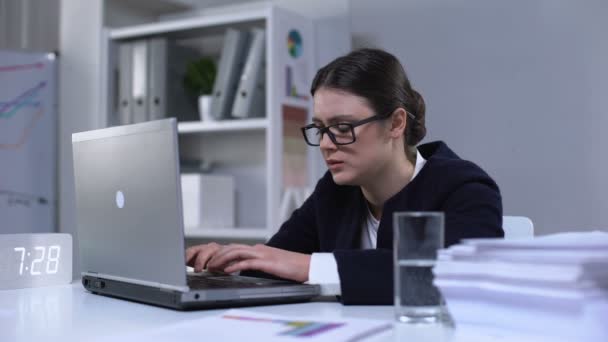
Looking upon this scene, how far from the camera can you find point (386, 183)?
169 cm

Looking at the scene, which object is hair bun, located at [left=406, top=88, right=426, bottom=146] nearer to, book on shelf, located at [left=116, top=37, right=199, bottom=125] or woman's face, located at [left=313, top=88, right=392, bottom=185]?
woman's face, located at [left=313, top=88, right=392, bottom=185]

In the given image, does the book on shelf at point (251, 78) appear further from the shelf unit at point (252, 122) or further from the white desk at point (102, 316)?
the white desk at point (102, 316)

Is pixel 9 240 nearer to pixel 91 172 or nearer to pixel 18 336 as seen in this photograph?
pixel 91 172

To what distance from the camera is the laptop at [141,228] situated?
1.08m

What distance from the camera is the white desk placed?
3.08 ft

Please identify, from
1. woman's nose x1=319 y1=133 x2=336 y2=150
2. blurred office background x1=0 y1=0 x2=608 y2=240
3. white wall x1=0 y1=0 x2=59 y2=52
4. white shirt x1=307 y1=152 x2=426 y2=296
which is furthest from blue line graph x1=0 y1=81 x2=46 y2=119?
white shirt x1=307 y1=152 x2=426 y2=296

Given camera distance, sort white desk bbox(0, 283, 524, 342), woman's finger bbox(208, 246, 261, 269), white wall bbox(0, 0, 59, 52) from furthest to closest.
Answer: white wall bbox(0, 0, 59, 52), woman's finger bbox(208, 246, 261, 269), white desk bbox(0, 283, 524, 342)

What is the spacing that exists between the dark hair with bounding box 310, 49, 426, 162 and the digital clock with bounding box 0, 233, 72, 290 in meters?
0.67

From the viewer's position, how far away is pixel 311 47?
307 centimetres

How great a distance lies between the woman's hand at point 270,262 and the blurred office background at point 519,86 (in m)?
1.27

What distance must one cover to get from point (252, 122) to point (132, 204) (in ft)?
5.72

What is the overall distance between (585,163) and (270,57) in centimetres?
123

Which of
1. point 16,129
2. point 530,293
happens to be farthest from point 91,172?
point 16,129

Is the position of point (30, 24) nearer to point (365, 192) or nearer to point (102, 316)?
point (365, 192)
